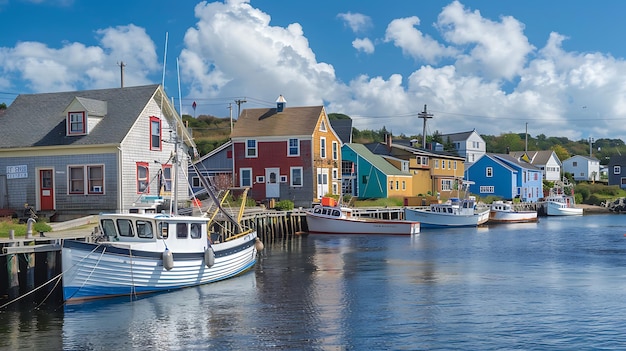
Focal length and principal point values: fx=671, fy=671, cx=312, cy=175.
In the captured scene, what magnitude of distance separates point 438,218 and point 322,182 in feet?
37.8

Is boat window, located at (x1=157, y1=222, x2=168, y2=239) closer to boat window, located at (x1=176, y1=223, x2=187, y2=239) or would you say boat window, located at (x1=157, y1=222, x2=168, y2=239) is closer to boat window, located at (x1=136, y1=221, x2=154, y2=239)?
boat window, located at (x1=136, y1=221, x2=154, y2=239)

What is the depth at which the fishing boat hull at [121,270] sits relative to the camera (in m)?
21.4

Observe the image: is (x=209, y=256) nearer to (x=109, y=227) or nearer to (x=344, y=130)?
(x=109, y=227)

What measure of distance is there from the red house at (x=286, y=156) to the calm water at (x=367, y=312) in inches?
827

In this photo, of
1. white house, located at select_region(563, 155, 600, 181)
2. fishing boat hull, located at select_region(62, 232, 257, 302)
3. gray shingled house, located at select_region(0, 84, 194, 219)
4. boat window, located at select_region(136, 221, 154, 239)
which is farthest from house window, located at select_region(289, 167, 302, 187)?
white house, located at select_region(563, 155, 600, 181)

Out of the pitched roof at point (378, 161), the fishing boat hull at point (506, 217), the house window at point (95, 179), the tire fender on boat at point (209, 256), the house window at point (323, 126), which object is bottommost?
the fishing boat hull at point (506, 217)

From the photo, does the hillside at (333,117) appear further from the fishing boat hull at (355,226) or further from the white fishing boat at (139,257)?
the white fishing boat at (139,257)

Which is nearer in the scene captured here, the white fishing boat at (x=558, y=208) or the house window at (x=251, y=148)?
the house window at (x=251, y=148)

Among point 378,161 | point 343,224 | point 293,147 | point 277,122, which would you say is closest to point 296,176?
point 293,147

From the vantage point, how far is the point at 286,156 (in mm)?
55656

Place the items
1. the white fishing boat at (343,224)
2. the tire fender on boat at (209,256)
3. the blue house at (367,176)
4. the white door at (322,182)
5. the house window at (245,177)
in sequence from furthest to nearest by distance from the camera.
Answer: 1. the blue house at (367,176)
2. the house window at (245,177)
3. the white door at (322,182)
4. the white fishing boat at (343,224)
5. the tire fender on boat at (209,256)

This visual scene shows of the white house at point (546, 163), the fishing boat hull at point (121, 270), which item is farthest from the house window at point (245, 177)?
the white house at point (546, 163)

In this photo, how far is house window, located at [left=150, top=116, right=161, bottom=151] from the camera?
126 feet

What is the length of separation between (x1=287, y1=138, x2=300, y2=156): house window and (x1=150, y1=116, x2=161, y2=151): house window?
694 inches
